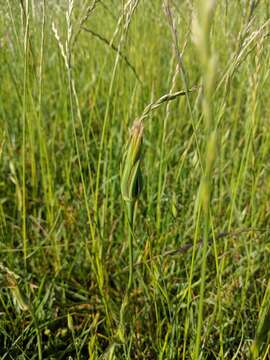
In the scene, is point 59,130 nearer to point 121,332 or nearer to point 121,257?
point 121,257

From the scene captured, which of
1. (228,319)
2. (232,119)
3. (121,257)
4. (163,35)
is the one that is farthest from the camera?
(163,35)

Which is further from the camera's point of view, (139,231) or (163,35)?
(163,35)

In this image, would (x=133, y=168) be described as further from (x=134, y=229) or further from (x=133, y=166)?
(x=134, y=229)

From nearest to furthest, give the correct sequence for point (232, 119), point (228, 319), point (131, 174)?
point (131, 174)
point (228, 319)
point (232, 119)

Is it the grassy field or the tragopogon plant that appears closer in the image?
the tragopogon plant

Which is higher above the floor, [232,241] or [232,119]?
[232,119]

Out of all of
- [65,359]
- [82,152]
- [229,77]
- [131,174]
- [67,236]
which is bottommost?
[65,359]

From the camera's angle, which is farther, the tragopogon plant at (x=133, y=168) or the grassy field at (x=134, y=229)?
the grassy field at (x=134, y=229)

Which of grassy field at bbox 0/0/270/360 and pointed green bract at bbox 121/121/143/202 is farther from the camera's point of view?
grassy field at bbox 0/0/270/360

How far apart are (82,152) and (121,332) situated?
711 millimetres

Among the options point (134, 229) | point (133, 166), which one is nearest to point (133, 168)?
point (133, 166)

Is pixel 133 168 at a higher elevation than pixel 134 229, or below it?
higher

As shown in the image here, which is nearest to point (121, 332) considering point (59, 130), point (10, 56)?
point (59, 130)

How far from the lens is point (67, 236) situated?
995 millimetres
